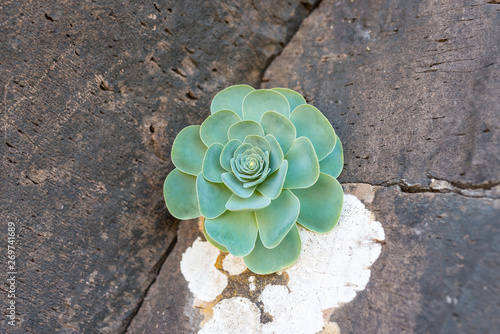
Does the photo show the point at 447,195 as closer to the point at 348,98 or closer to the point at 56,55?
the point at 348,98

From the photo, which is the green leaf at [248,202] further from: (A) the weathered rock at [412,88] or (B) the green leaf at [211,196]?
(A) the weathered rock at [412,88]

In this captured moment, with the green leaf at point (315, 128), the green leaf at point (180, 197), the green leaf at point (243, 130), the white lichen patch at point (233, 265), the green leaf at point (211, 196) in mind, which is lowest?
the white lichen patch at point (233, 265)

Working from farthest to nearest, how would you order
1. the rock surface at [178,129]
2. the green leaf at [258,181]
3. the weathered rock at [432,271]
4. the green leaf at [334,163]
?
the green leaf at [334,163]
the green leaf at [258,181]
the rock surface at [178,129]
the weathered rock at [432,271]

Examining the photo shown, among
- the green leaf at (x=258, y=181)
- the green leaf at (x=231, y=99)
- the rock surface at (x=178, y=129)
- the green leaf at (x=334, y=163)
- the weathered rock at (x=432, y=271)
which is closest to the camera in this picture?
the weathered rock at (x=432, y=271)

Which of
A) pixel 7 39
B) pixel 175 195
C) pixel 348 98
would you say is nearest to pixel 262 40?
pixel 348 98

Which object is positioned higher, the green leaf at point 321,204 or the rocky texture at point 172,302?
the green leaf at point 321,204

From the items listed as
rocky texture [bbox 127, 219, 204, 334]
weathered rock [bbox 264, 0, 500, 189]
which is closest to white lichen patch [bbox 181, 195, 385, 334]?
rocky texture [bbox 127, 219, 204, 334]

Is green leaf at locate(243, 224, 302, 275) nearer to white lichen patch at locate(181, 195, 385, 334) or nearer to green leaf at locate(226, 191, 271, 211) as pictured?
white lichen patch at locate(181, 195, 385, 334)

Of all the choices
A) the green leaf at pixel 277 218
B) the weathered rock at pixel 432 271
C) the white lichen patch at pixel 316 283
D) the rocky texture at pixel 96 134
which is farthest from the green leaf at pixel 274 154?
the rocky texture at pixel 96 134
